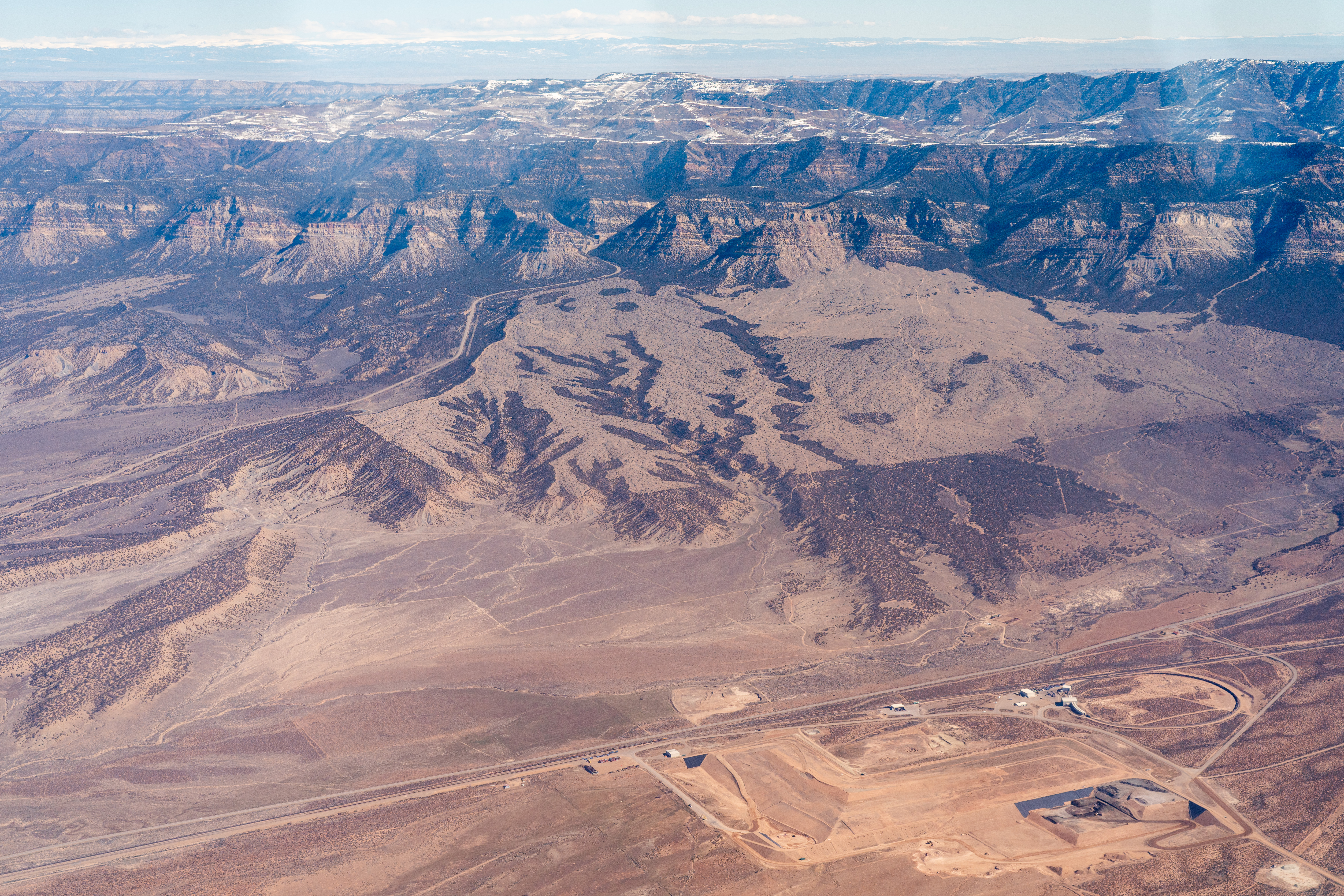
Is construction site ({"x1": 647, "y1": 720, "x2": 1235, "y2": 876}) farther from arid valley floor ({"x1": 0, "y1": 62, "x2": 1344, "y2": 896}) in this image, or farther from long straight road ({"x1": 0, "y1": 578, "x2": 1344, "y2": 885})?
long straight road ({"x1": 0, "y1": 578, "x2": 1344, "y2": 885})

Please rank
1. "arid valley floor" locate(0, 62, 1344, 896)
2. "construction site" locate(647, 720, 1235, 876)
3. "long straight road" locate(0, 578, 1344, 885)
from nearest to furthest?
"construction site" locate(647, 720, 1235, 876) < "long straight road" locate(0, 578, 1344, 885) < "arid valley floor" locate(0, 62, 1344, 896)

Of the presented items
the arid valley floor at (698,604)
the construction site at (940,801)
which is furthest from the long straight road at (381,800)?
the construction site at (940,801)

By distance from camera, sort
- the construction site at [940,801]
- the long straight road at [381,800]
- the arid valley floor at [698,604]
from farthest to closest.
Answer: the arid valley floor at [698,604] < the long straight road at [381,800] < the construction site at [940,801]

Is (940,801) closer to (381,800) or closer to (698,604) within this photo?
(698,604)

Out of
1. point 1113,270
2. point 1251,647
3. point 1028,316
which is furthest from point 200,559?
point 1113,270

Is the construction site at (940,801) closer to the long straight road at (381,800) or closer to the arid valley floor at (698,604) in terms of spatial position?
the arid valley floor at (698,604)

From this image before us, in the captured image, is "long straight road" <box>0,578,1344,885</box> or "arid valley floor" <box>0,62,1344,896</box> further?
"arid valley floor" <box>0,62,1344,896</box>

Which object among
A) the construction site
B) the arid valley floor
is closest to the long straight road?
the arid valley floor

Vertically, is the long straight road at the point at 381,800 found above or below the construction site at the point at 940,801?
below

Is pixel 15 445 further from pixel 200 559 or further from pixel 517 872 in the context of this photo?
pixel 517 872
